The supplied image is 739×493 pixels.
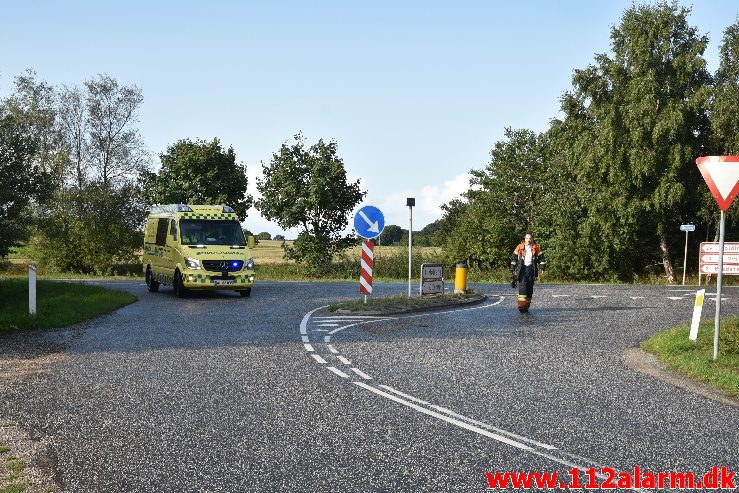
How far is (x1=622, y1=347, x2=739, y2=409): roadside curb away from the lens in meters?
8.42

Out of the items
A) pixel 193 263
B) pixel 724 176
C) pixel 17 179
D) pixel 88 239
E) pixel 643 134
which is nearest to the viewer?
pixel 724 176

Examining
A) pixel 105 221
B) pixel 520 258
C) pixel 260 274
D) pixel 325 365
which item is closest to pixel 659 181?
pixel 260 274

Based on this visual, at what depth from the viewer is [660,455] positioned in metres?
5.82

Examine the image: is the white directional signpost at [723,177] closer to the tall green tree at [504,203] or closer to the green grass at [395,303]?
the green grass at [395,303]

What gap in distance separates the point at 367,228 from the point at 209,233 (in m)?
5.39

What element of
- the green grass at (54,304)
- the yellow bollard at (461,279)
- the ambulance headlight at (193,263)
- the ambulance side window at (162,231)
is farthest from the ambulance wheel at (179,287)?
the yellow bollard at (461,279)

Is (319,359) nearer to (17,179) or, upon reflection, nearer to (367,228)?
(367,228)

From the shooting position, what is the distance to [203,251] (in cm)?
2136

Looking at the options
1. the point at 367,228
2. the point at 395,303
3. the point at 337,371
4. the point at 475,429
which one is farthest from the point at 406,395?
the point at 367,228

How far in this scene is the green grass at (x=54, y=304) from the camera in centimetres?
1470

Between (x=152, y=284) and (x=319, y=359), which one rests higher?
(x=152, y=284)

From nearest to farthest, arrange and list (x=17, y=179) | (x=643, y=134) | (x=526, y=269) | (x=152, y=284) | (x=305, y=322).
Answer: (x=305, y=322) → (x=526, y=269) → (x=17, y=179) → (x=152, y=284) → (x=643, y=134)

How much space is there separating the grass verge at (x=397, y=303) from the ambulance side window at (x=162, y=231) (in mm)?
6433

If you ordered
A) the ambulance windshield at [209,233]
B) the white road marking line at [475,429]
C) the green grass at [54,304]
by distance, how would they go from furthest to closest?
the ambulance windshield at [209,233], the green grass at [54,304], the white road marking line at [475,429]
